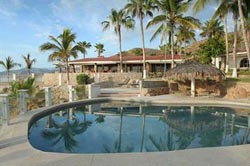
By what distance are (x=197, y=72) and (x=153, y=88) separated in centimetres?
379

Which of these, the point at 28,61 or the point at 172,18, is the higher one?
the point at 172,18

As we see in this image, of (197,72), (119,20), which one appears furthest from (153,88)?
(119,20)

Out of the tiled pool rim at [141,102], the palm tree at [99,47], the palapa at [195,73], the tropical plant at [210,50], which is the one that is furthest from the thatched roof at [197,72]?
the palm tree at [99,47]

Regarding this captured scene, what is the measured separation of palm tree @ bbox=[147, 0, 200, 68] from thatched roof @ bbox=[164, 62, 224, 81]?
6.78 m

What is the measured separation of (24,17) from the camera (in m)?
16.9

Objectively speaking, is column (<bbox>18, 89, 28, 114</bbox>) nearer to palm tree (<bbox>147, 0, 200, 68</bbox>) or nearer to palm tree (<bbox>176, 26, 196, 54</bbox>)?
palm tree (<bbox>147, 0, 200, 68</bbox>)

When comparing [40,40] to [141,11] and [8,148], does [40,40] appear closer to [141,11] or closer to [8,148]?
[141,11]

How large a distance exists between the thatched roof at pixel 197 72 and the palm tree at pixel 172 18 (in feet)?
22.2

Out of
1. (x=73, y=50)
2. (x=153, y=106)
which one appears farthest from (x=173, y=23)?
(x=153, y=106)

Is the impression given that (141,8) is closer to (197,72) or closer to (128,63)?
(128,63)

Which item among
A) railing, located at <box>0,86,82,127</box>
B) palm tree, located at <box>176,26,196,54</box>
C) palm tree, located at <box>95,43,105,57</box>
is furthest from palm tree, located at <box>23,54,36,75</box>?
railing, located at <box>0,86,82,127</box>

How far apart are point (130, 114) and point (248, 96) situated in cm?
931

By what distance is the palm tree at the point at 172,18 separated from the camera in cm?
2439

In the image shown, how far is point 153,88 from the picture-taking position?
66.2ft
